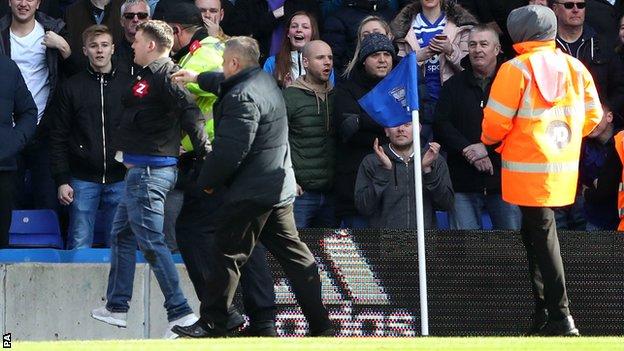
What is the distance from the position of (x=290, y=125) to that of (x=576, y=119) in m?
3.56

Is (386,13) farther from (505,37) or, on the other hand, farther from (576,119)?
(576,119)

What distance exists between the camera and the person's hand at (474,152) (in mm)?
14164

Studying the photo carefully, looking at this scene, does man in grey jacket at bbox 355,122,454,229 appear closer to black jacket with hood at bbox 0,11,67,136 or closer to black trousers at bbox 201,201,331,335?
black trousers at bbox 201,201,331,335

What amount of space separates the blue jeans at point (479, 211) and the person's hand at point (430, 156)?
21.7 inches

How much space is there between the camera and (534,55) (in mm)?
11227

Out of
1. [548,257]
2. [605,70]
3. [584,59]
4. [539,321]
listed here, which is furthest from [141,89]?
[605,70]

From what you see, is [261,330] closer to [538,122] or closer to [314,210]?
[538,122]

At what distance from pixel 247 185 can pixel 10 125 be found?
13.0 ft

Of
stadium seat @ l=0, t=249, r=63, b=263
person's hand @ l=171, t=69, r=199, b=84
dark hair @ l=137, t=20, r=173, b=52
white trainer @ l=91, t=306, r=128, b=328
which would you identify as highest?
dark hair @ l=137, t=20, r=173, b=52

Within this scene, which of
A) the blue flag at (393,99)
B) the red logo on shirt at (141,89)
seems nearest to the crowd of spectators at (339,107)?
the blue flag at (393,99)

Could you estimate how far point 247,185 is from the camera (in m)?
11.0

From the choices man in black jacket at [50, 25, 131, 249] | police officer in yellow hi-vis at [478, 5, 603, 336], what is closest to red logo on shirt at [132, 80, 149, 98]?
police officer in yellow hi-vis at [478, 5, 603, 336]

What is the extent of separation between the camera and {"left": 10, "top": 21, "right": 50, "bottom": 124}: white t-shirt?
14.9 m

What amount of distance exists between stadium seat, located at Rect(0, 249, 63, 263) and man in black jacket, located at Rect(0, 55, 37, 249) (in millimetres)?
126
